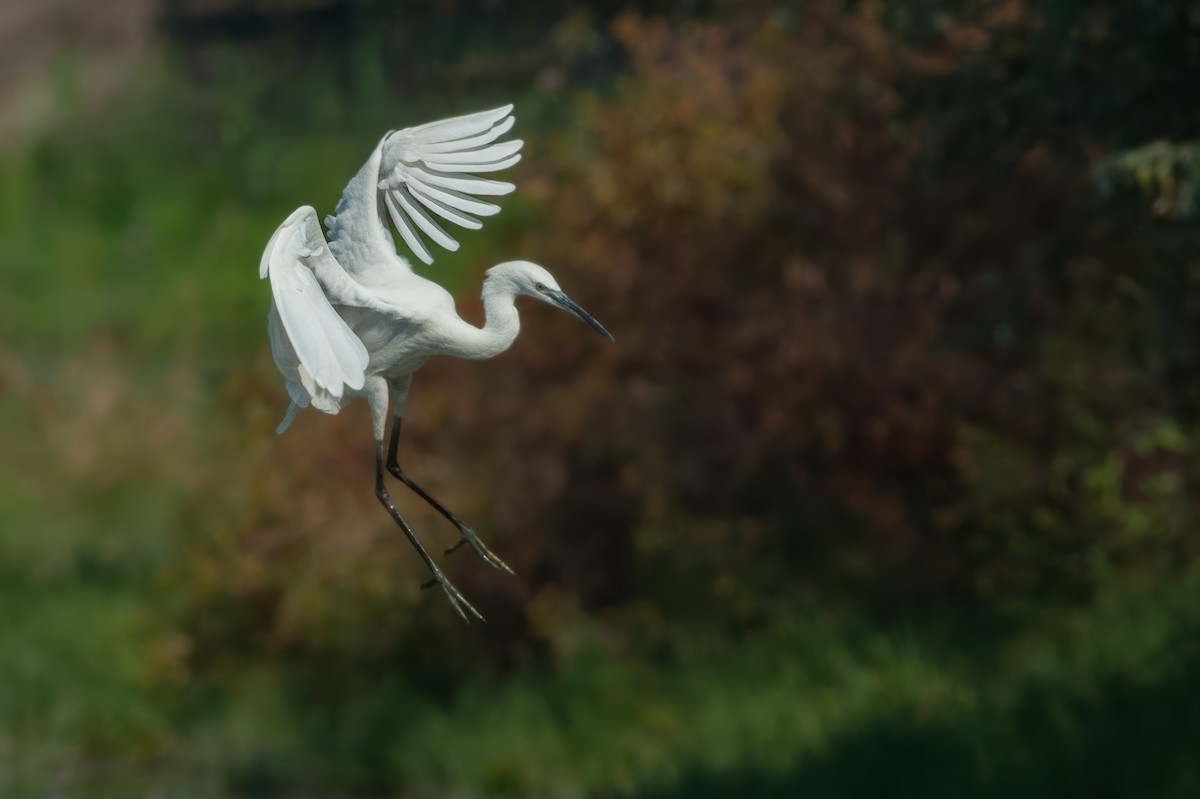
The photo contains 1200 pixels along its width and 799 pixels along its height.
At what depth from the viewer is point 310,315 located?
3.68m

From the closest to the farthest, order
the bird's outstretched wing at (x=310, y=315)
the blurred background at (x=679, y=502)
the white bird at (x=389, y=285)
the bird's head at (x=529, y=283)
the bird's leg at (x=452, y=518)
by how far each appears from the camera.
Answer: the bird's outstretched wing at (x=310, y=315)
the white bird at (x=389, y=285)
the bird's head at (x=529, y=283)
the bird's leg at (x=452, y=518)
the blurred background at (x=679, y=502)

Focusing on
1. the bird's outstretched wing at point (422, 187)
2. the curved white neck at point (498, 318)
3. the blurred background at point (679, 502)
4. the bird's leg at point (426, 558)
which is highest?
the blurred background at point (679, 502)

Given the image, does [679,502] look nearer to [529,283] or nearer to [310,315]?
[529,283]

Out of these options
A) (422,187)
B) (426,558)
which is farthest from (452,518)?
(422,187)

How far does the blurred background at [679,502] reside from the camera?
1083cm

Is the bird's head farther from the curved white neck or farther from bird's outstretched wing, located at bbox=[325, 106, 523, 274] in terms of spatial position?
bird's outstretched wing, located at bbox=[325, 106, 523, 274]

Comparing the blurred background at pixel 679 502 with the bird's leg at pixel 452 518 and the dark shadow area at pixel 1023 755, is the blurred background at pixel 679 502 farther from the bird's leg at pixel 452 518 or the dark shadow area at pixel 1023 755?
the bird's leg at pixel 452 518

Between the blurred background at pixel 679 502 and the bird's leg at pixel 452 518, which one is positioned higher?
the blurred background at pixel 679 502

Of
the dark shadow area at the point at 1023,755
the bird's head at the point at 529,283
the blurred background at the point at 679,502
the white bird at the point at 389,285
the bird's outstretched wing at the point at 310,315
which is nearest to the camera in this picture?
the bird's outstretched wing at the point at 310,315

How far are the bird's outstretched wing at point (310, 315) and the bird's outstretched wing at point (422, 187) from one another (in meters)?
0.22

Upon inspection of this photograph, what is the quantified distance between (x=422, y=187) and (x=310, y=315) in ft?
2.96

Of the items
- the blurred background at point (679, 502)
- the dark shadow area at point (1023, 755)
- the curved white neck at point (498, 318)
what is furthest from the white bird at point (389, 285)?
the dark shadow area at point (1023, 755)

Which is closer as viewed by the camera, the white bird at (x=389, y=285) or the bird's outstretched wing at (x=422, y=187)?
the white bird at (x=389, y=285)

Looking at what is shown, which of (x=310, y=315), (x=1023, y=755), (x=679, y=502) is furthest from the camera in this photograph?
(x=679, y=502)
